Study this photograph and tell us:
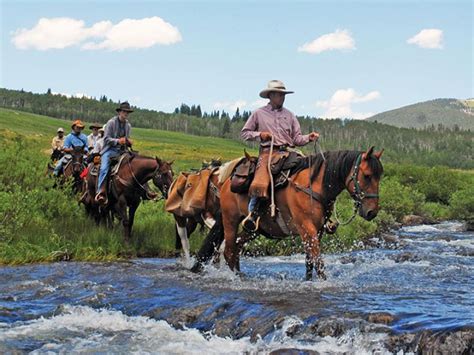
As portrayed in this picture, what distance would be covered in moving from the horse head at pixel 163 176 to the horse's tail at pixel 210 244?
339 centimetres

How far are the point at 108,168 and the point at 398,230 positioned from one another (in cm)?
1482

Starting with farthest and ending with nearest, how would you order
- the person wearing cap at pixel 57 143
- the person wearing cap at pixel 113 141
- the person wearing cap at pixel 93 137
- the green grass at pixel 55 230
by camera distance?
the person wearing cap at pixel 57 143 → the person wearing cap at pixel 93 137 → the person wearing cap at pixel 113 141 → the green grass at pixel 55 230

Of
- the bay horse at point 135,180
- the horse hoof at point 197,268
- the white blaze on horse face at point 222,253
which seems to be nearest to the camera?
the horse hoof at point 197,268

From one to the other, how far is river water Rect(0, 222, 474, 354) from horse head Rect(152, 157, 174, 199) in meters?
2.88

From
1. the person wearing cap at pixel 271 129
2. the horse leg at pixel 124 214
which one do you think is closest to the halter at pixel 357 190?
the person wearing cap at pixel 271 129

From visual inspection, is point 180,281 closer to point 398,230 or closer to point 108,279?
point 108,279

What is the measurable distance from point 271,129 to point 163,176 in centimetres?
522

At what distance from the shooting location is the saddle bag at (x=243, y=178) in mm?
11414

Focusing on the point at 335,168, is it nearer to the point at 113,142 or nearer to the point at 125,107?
the point at 125,107

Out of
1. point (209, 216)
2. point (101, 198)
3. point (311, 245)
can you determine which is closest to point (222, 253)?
point (209, 216)

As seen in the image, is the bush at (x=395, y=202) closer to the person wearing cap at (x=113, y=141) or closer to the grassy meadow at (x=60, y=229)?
the grassy meadow at (x=60, y=229)

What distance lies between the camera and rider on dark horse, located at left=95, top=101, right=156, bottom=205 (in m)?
16.3

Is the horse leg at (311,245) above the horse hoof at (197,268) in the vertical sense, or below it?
above

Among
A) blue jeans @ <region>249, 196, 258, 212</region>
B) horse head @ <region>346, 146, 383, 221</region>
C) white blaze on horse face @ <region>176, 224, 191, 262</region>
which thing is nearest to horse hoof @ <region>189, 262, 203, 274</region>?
white blaze on horse face @ <region>176, 224, 191, 262</region>
